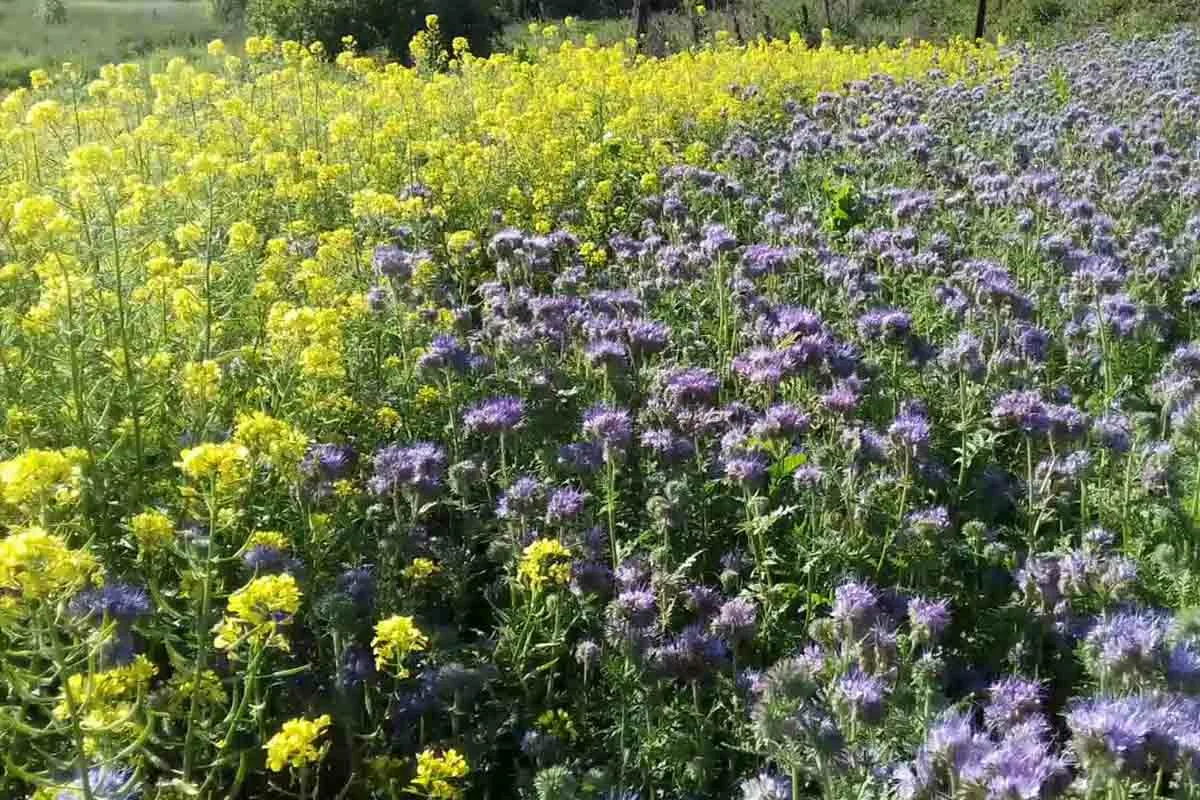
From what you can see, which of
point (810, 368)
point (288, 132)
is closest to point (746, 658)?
point (810, 368)

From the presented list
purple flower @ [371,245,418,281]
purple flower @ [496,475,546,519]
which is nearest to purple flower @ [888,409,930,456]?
purple flower @ [496,475,546,519]

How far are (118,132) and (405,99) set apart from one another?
2.37 m

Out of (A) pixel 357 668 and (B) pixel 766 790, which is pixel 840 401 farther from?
(A) pixel 357 668

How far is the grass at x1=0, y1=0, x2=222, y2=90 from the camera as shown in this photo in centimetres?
2275

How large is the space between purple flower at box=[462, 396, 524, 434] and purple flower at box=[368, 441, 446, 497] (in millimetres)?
310

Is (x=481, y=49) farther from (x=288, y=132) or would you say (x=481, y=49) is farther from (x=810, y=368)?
(x=810, y=368)

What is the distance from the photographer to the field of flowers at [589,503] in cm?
236

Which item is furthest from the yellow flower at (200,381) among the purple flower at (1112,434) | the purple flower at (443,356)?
the purple flower at (1112,434)

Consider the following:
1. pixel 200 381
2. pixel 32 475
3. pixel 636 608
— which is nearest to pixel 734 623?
pixel 636 608

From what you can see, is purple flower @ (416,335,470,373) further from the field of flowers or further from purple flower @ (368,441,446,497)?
purple flower @ (368,441,446,497)

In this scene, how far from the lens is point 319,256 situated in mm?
5285

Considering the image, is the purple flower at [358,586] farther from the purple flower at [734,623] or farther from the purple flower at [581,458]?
the purple flower at [734,623]

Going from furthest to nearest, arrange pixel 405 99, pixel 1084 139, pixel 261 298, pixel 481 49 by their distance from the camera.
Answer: pixel 481 49 → pixel 405 99 → pixel 1084 139 → pixel 261 298

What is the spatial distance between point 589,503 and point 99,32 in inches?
1022
